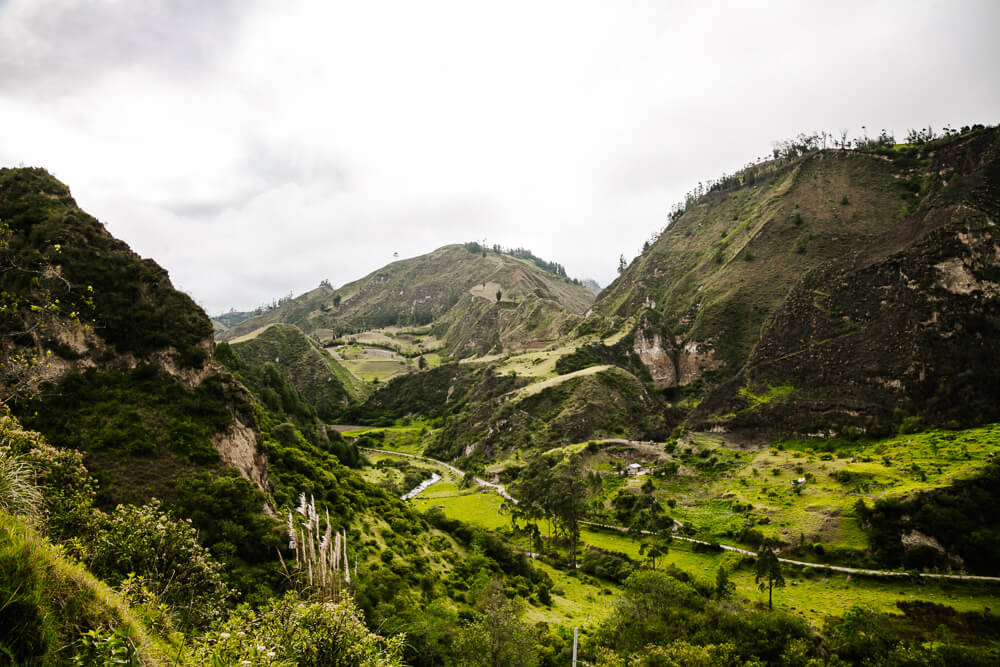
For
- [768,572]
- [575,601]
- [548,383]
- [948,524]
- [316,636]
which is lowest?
[575,601]

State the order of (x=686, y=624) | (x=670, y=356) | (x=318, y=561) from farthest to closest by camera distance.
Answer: (x=670, y=356), (x=686, y=624), (x=318, y=561)

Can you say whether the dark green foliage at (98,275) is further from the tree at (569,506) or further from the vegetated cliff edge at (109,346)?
the tree at (569,506)

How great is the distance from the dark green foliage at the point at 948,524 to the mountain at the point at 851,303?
92.8ft

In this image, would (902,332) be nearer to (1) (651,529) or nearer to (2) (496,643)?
(1) (651,529)

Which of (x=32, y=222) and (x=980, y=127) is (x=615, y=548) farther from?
(x=980, y=127)

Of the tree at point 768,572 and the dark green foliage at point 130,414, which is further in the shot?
the tree at point 768,572

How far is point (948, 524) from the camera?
156 feet

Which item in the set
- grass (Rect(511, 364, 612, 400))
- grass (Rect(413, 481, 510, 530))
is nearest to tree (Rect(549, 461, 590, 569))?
grass (Rect(413, 481, 510, 530))

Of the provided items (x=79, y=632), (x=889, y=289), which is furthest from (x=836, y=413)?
(x=79, y=632)

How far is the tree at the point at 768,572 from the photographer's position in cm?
4125

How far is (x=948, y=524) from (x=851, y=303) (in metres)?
63.6

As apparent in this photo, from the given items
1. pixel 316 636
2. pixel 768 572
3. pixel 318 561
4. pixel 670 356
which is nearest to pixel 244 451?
pixel 318 561

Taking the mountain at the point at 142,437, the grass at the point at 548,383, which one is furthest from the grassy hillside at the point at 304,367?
the mountain at the point at 142,437

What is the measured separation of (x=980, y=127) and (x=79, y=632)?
184m
